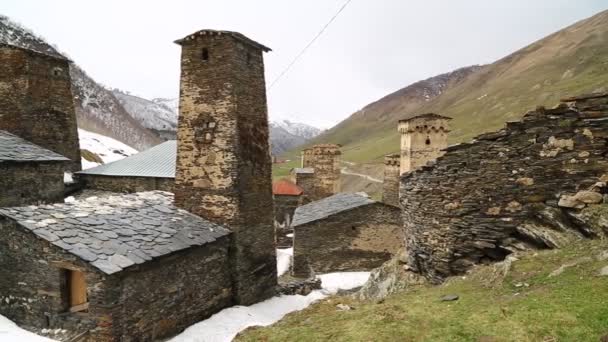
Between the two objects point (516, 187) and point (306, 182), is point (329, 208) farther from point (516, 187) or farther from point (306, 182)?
point (306, 182)

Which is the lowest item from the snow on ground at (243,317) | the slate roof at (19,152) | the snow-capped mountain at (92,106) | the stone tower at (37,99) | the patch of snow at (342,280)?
the patch of snow at (342,280)

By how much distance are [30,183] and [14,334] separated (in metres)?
6.85

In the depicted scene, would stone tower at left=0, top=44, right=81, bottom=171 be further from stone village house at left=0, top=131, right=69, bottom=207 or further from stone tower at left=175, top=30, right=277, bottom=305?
stone tower at left=175, top=30, right=277, bottom=305

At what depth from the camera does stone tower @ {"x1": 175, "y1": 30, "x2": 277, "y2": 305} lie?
36.9ft

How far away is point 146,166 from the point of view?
19.1 metres

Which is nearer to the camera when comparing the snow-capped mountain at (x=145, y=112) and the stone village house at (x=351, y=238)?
the stone village house at (x=351, y=238)

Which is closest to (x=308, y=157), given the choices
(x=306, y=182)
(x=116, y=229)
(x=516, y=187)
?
(x=306, y=182)

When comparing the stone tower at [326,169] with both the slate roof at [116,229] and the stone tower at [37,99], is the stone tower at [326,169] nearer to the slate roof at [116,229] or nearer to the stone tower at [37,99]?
the stone tower at [37,99]

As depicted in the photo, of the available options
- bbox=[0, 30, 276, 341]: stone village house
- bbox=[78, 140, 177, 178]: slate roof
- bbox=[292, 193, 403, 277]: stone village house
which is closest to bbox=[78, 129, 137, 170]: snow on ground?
bbox=[78, 140, 177, 178]: slate roof

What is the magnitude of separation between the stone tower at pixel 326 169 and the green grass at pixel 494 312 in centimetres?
2714

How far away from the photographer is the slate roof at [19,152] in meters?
12.8

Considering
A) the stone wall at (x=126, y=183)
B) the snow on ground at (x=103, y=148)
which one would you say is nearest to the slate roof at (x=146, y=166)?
the stone wall at (x=126, y=183)

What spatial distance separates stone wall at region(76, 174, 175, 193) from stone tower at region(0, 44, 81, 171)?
5.52 ft

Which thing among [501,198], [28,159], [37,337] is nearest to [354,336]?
[501,198]
